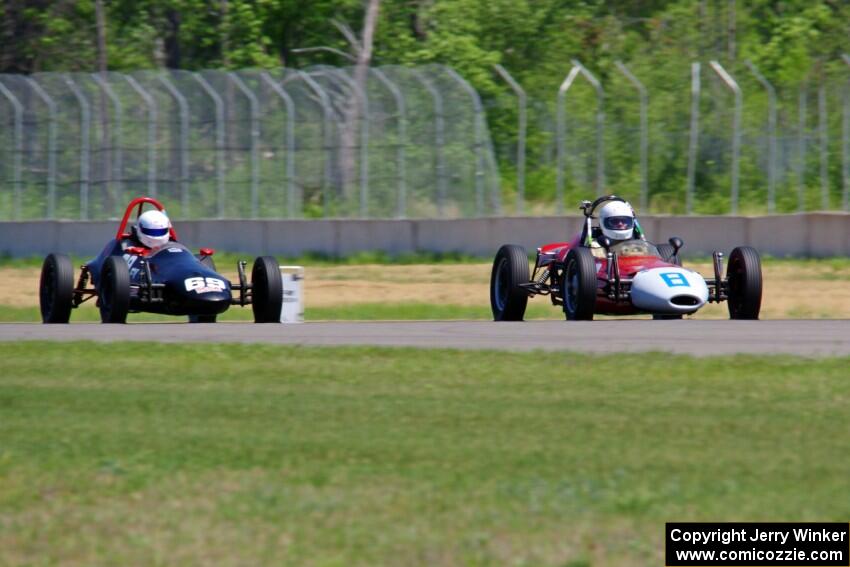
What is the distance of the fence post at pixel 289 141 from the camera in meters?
28.4

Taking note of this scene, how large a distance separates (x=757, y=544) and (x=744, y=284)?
10.7m

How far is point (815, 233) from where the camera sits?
26.3 metres

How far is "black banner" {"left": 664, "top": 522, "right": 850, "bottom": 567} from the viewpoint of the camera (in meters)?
6.08

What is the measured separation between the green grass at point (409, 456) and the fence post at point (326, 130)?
53.5 feet

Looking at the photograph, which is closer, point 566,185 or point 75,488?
point 75,488

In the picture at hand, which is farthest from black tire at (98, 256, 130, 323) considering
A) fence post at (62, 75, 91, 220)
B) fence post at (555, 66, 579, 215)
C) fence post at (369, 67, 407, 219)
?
fence post at (62, 75, 91, 220)

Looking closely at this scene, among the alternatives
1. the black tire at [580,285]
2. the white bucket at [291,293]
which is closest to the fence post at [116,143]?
the white bucket at [291,293]

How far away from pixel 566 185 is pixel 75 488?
20765mm

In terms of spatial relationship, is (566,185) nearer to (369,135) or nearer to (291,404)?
(369,135)

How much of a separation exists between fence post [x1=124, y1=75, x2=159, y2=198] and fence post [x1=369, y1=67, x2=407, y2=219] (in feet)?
13.4

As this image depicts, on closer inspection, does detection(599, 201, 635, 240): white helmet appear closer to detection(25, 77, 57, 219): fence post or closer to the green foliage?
the green foliage

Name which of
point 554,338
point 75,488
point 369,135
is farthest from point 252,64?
Answer: point 75,488

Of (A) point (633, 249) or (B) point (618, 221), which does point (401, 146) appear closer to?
(B) point (618, 221)

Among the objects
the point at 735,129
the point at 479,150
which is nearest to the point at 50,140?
the point at 479,150
